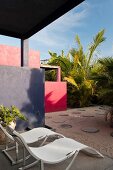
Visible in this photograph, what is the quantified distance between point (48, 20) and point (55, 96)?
24.6ft

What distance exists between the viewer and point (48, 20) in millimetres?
6164

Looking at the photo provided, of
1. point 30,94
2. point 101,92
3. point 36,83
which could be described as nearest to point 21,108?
point 30,94

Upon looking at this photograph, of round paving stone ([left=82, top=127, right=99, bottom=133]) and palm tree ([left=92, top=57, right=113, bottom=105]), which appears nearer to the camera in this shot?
round paving stone ([left=82, top=127, right=99, bottom=133])

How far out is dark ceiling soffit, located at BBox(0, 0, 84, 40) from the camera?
504cm

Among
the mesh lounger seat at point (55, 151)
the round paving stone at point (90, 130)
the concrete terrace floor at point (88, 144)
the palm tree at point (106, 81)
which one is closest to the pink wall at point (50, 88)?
the concrete terrace floor at point (88, 144)

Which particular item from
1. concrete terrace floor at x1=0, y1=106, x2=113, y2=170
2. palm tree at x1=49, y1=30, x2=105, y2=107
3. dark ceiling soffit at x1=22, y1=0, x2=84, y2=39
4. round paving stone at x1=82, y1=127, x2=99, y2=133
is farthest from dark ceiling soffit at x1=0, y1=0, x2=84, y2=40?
palm tree at x1=49, y1=30, x2=105, y2=107

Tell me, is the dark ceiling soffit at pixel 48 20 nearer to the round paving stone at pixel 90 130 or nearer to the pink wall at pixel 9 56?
the round paving stone at pixel 90 130

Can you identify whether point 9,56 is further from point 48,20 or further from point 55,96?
point 48,20

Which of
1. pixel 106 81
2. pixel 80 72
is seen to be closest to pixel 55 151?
pixel 106 81

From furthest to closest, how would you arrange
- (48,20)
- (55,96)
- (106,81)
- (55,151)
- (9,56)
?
1. (9,56)
2. (55,96)
3. (106,81)
4. (48,20)
5. (55,151)

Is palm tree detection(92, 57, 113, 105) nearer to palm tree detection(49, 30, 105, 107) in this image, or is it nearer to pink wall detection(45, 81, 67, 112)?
pink wall detection(45, 81, 67, 112)

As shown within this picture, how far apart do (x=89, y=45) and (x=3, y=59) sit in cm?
663

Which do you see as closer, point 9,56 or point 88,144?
point 88,144

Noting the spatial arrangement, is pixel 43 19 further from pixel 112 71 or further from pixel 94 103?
pixel 94 103
